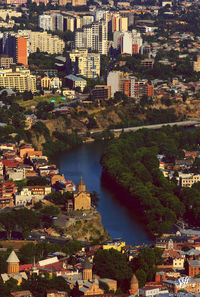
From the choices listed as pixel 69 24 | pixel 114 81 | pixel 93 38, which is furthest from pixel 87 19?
pixel 114 81

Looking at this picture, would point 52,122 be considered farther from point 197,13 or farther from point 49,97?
point 197,13

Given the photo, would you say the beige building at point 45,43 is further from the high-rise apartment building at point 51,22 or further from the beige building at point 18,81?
the beige building at point 18,81

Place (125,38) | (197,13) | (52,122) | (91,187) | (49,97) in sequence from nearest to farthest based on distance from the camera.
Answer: (91,187) → (52,122) → (49,97) → (125,38) → (197,13)

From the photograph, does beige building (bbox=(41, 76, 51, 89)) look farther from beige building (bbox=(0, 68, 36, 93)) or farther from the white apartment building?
the white apartment building

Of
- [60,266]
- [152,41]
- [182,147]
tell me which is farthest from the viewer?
[152,41]

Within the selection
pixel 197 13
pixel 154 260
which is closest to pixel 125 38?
pixel 197 13

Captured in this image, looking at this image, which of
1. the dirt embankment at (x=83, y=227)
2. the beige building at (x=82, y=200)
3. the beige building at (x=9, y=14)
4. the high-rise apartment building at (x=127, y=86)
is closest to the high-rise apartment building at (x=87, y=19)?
the beige building at (x=9, y=14)

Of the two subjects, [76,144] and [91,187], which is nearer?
[91,187]
